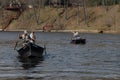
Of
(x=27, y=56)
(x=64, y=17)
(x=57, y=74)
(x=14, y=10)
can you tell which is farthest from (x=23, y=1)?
(x=57, y=74)

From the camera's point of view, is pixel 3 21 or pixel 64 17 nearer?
pixel 64 17

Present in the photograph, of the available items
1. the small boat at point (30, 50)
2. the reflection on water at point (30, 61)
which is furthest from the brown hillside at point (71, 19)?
the reflection on water at point (30, 61)

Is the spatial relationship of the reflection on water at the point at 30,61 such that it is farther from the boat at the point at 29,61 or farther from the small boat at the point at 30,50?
the small boat at the point at 30,50

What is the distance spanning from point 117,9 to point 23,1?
52683 mm

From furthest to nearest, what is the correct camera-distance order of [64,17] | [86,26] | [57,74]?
1. [64,17]
2. [86,26]
3. [57,74]

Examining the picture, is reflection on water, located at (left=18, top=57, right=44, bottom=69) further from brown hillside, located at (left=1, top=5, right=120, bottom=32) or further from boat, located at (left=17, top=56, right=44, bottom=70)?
brown hillside, located at (left=1, top=5, right=120, bottom=32)

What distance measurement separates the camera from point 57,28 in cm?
15500

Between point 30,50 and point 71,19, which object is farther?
point 71,19

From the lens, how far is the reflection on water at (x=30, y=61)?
4519cm

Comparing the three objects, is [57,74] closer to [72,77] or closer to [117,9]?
[72,77]

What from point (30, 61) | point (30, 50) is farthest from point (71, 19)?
point (30, 61)

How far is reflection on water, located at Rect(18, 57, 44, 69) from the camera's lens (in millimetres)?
45188

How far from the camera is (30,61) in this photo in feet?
162

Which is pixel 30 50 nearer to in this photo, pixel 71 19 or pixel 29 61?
pixel 29 61
